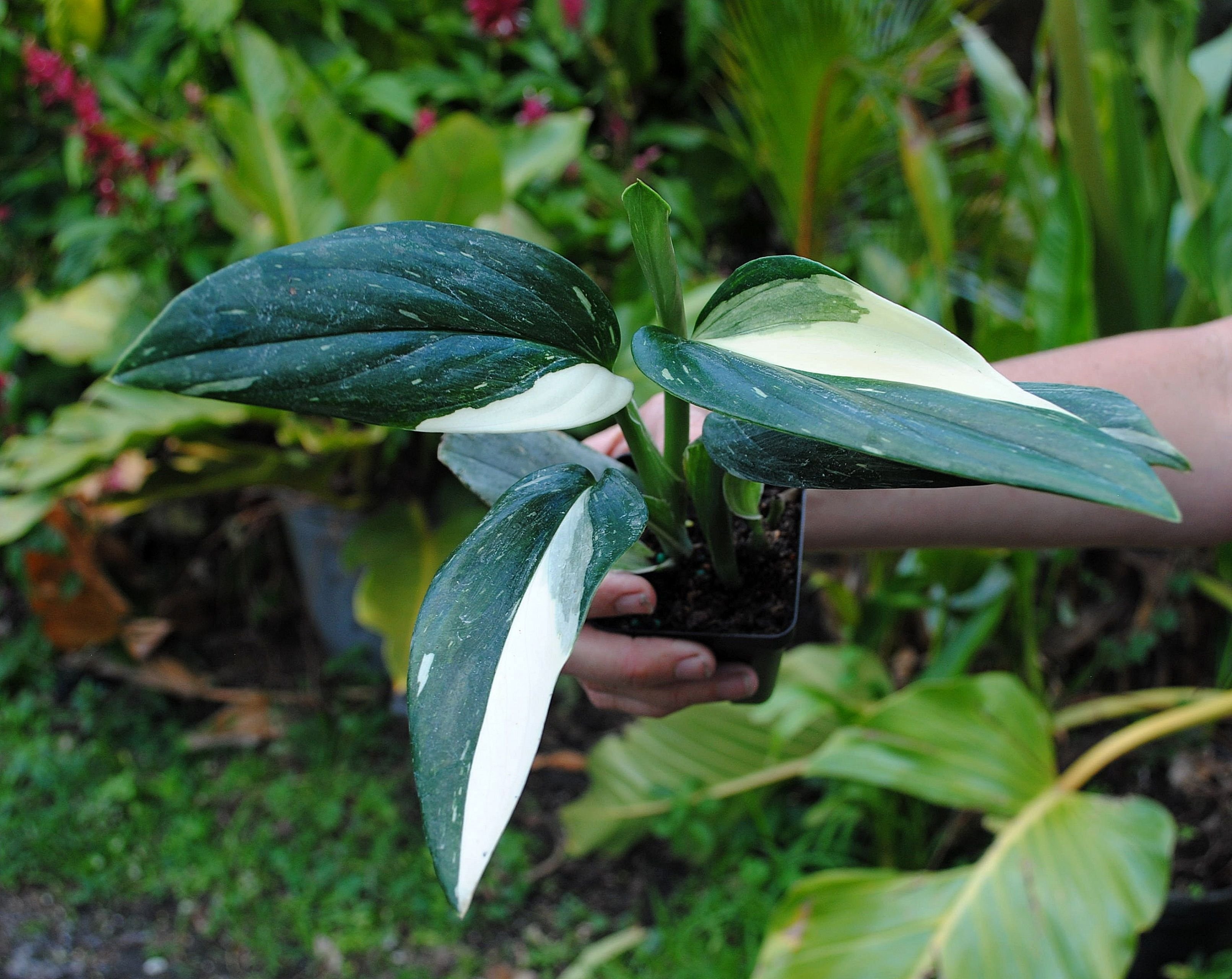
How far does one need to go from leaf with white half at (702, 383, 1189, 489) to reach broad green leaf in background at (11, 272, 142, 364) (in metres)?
1.53

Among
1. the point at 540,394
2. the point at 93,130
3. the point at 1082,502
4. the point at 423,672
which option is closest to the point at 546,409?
the point at 540,394

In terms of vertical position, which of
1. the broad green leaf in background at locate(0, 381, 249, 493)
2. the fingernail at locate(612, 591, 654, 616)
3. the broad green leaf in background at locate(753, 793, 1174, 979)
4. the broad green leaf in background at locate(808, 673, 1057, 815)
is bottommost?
the broad green leaf in background at locate(753, 793, 1174, 979)

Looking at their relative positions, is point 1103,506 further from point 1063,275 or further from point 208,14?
point 208,14

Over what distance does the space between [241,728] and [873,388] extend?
1.76 meters

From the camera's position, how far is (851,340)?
356mm

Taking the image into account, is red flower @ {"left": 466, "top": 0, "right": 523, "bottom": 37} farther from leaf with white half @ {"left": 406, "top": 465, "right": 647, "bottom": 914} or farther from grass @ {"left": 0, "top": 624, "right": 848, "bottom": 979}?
leaf with white half @ {"left": 406, "top": 465, "right": 647, "bottom": 914}

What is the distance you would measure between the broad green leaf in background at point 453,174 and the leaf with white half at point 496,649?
3.73ft

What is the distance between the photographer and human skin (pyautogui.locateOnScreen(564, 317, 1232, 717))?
0.68 meters

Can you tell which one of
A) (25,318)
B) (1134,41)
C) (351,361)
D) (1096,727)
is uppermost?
(351,361)

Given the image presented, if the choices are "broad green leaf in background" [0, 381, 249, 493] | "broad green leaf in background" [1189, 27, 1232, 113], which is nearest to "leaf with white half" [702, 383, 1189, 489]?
"broad green leaf in background" [0, 381, 249, 493]

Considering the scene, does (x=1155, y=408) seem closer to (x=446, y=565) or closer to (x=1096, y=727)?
(x=446, y=565)

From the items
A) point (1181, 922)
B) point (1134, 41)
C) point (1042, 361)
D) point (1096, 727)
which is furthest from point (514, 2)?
point (1181, 922)

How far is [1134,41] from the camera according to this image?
5.08 feet

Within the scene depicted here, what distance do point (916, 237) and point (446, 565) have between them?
1666 millimetres
